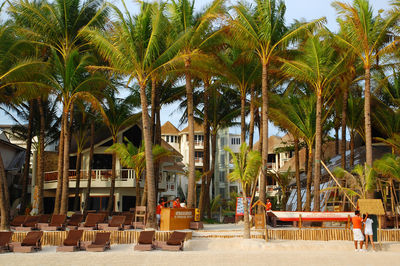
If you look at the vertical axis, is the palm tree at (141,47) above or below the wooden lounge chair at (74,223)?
above

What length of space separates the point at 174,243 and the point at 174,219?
3207 millimetres

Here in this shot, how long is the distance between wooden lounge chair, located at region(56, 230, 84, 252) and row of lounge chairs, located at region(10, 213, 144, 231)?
2709mm

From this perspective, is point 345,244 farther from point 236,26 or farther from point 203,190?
point 203,190

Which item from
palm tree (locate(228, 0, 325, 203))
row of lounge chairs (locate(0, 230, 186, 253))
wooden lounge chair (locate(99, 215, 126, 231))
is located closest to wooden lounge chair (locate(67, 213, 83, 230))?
wooden lounge chair (locate(99, 215, 126, 231))

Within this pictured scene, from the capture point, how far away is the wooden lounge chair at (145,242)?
17.3 metres

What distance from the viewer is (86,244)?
710 inches

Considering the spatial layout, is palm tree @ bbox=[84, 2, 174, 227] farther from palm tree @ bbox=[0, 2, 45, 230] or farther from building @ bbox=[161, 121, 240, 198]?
building @ bbox=[161, 121, 240, 198]

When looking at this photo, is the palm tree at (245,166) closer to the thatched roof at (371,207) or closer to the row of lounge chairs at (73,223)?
the thatched roof at (371,207)

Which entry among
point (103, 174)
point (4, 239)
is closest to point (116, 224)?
point (4, 239)

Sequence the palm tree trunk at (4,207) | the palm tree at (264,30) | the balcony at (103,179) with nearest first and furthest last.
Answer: the palm tree trunk at (4,207), the palm tree at (264,30), the balcony at (103,179)

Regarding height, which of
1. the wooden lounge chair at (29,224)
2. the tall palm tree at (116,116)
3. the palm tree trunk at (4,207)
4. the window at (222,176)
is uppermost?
the tall palm tree at (116,116)

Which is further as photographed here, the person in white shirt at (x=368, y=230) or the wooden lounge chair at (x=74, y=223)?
the wooden lounge chair at (x=74, y=223)

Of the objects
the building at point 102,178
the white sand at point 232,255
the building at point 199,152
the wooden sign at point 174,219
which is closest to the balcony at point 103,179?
the building at point 102,178

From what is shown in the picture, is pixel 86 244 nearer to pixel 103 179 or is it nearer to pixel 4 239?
pixel 4 239
